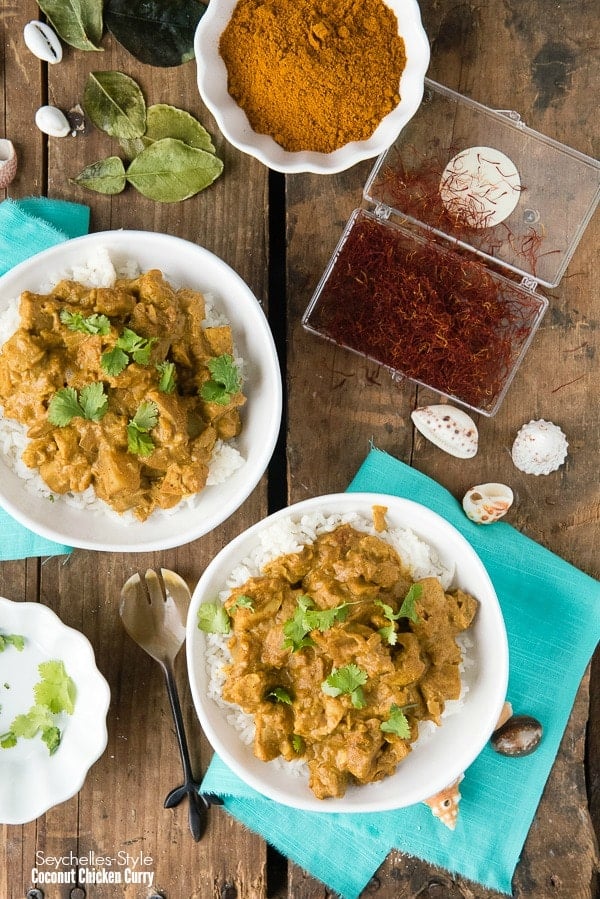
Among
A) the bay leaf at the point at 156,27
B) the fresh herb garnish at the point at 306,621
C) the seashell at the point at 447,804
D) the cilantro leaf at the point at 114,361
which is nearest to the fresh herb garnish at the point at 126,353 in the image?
the cilantro leaf at the point at 114,361

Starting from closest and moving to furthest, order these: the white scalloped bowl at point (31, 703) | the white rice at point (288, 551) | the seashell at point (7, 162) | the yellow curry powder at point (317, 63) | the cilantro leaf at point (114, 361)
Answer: the cilantro leaf at point (114, 361) < the white rice at point (288, 551) < the yellow curry powder at point (317, 63) < the white scalloped bowl at point (31, 703) < the seashell at point (7, 162)

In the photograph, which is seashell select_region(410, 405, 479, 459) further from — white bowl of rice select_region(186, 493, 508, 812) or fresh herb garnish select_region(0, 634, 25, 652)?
fresh herb garnish select_region(0, 634, 25, 652)

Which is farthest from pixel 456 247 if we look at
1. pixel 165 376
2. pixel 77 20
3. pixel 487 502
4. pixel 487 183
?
pixel 77 20

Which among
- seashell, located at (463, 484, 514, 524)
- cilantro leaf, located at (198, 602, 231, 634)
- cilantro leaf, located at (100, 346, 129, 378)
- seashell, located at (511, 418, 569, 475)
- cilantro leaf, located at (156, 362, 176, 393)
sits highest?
cilantro leaf, located at (100, 346, 129, 378)

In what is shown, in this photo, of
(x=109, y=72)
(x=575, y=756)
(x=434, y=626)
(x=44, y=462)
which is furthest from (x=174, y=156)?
(x=575, y=756)

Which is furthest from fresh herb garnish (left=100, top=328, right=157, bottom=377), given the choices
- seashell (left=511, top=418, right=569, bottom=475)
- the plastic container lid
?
seashell (left=511, top=418, right=569, bottom=475)

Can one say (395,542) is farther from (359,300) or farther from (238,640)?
(359,300)

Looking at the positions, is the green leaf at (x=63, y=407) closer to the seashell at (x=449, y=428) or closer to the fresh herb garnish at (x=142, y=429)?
the fresh herb garnish at (x=142, y=429)
